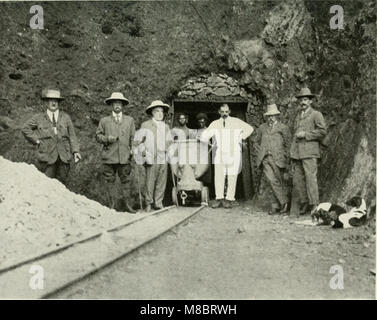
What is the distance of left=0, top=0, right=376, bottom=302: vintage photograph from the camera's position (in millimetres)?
4242

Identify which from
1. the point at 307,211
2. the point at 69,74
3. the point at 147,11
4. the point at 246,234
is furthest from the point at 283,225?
the point at 147,11

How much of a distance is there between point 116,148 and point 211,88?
3.91 m

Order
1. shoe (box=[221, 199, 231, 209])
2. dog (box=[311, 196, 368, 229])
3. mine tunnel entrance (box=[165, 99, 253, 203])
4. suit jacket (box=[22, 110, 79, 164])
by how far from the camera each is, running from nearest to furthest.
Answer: dog (box=[311, 196, 368, 229]), suit jacket (box=[22, 110, 79, 164]), shoe (box=[221, 199, 231, 209]), mine tunnel entrance (box=[165, 99, 253, 203])

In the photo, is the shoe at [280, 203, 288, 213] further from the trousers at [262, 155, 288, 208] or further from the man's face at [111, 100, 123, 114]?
the man's face at [111, 100, 123, 114]

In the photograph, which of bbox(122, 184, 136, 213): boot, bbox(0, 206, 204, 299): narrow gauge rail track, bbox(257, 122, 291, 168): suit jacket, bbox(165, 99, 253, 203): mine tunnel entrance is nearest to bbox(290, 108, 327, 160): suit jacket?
bbox(257, 122, 291, 168): suit jacket

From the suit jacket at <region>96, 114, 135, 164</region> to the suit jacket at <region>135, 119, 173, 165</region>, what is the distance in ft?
1.01

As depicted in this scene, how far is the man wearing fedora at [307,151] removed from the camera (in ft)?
25.9

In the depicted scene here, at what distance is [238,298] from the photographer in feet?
11.9

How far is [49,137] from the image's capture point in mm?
7996

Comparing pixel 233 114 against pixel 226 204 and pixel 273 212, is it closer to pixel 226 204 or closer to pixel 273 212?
pixel 226 204

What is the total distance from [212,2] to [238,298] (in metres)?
9.90

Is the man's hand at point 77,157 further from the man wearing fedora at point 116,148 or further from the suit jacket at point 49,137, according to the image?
the man wearing fedora at point 116,148

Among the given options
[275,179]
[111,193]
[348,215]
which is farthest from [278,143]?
[111,193]

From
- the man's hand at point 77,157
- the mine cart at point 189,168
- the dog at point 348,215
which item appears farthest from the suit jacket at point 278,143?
the man's hand at point 77,157
